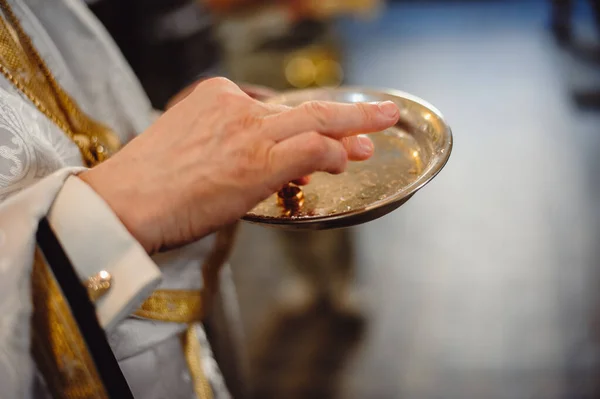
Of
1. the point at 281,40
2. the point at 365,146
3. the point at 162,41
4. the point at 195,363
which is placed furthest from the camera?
the point at 281,40

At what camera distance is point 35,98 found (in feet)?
1.69

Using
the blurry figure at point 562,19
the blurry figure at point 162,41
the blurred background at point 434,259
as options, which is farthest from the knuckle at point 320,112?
the blurry figure at point 562,19

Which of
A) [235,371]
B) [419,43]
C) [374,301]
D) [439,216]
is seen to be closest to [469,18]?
[419,43]

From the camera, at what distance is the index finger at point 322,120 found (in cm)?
42

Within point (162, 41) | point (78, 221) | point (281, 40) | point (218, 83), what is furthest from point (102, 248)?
point (281, 40)

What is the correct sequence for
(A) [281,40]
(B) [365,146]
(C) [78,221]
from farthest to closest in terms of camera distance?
1. (A) [281,40]
2. (B) [365,146]
3. (C) [78,221]

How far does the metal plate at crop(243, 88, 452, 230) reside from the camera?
491 millimetres

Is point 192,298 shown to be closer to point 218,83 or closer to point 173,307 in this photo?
point 173,307

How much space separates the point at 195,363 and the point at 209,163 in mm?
313

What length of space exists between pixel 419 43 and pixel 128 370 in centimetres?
340

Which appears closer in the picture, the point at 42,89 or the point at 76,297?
the point at 76,297

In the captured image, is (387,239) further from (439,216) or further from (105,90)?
(105,90)

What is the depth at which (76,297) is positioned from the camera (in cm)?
41

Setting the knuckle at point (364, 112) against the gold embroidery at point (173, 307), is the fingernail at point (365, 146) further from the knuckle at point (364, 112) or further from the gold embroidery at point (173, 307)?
the gold embroidery at point (173, 307)
